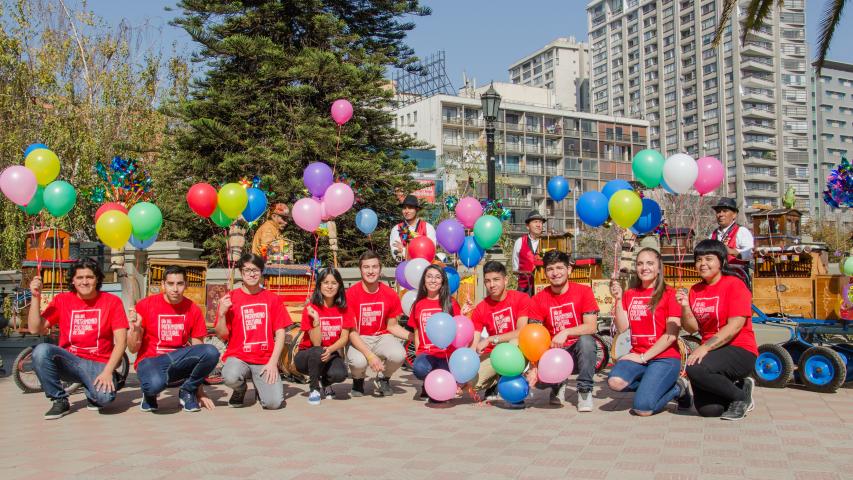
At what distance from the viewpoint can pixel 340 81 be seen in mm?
16938

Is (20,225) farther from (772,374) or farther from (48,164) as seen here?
(772,374)

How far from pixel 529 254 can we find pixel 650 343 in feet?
12.6

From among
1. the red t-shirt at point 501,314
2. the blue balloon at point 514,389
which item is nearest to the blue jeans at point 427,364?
the red t-shirt at point 501,314

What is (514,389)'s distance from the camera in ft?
20.8

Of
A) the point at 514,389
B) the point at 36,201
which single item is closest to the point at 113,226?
the point at 36,201

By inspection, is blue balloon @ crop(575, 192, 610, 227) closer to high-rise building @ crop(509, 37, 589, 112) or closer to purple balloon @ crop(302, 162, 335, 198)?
purple balloon @ crop(302, 162, 335, 198)

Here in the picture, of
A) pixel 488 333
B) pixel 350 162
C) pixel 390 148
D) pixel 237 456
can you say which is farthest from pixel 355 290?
pixel 390 148

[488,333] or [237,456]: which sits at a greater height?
[488,333]

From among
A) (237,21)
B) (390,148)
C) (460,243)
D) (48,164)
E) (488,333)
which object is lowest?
(488,333)

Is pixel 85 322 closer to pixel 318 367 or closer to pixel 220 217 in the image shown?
pixel 318 367

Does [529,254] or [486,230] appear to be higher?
[486,230]

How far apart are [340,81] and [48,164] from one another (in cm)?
960

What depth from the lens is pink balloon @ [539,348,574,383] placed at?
617 cm

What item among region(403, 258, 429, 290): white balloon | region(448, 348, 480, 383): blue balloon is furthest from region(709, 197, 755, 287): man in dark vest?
region(448, 348, 480, 383): blue balloon
